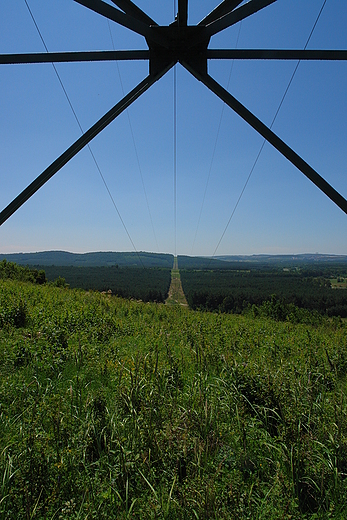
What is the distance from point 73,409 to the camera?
312 cm

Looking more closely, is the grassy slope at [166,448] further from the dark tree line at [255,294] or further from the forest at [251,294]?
the dark tree line at [255,294]

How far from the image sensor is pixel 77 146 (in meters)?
3.31

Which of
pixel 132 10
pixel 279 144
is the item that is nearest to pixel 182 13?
pixel 132 10

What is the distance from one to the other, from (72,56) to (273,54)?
2.43 metres

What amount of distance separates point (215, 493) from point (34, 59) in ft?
15.4

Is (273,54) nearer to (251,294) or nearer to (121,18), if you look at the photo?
(121,18)

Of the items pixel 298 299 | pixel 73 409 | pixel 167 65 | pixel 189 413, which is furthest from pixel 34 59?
pixel 298 299

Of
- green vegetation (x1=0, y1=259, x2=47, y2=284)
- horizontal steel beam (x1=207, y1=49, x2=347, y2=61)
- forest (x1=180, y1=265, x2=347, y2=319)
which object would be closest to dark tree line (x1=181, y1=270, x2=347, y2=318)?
forest (x1=180, y1=265, x2=347, y2=319)

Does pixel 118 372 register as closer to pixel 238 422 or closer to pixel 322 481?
pixel 238 422

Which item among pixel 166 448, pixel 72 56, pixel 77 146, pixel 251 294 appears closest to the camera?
pixel 166 448

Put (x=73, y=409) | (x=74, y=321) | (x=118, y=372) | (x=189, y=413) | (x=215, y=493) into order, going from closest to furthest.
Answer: (x=215, y=493), (x=189, y=413), (x=73, y=409), (x=118, y=372), (x=74, y=321)

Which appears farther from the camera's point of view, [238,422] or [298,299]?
[298,299]

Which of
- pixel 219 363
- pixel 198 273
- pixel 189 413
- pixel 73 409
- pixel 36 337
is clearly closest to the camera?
pixel 189 413

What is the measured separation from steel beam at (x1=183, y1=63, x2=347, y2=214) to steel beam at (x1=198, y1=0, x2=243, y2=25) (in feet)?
2.34
